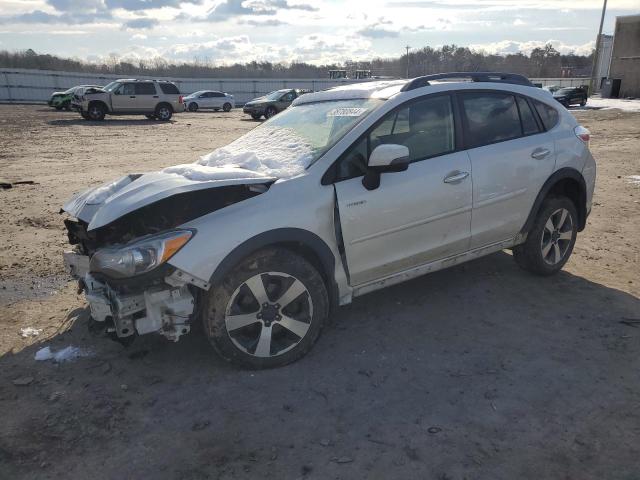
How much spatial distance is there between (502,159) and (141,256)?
291 centimetres

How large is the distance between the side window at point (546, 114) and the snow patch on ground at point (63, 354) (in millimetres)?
4204

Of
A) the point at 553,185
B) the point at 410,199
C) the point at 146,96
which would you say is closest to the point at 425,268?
the point at 410,199

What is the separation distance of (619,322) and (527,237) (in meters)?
1.05

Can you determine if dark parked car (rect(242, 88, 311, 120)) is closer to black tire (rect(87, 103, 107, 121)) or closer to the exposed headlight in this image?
black tire (rect(87, 103, 107, 121))

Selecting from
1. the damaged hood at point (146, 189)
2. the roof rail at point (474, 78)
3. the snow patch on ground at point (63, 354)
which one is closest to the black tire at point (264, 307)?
the damaged hood at point (146, 189)

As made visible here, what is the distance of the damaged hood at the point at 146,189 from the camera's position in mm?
3311

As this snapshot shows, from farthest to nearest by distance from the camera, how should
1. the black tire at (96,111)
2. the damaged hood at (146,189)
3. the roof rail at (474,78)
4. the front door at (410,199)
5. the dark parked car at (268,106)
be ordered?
the dark parked car at (268,106) < the black tire at (96,111) < the roof rail at (474,78) < the front door at (410,199) < the damaged hood at (146,189)

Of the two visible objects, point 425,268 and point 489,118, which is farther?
point 489,118

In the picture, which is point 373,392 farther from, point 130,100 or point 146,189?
point 130,100

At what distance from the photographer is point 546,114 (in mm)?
4812

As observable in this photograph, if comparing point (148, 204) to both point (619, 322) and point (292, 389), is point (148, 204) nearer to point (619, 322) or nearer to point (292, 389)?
point (292, 389)

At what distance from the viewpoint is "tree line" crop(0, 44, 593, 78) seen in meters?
63.8

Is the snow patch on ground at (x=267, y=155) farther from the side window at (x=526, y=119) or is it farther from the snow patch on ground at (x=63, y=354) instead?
the side window at (x=526, y=119)

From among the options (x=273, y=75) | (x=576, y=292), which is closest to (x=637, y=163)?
(x=576, y=292)
